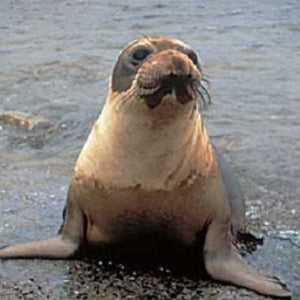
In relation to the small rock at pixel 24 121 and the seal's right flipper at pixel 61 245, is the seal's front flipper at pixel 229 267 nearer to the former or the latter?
the seal's right flipper at pixel 61 245

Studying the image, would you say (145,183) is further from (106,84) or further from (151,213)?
(106,84)

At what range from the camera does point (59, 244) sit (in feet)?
17.4

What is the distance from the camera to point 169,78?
4723 mm

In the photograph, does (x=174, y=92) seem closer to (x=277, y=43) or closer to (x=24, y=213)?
(x=24, y=213)

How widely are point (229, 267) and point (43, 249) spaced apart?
0.85 metres

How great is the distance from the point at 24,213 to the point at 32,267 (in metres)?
0.84

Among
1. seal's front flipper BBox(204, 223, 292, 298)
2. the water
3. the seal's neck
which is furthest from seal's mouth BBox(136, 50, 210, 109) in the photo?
the water

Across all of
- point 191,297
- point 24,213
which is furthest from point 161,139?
point 24,213

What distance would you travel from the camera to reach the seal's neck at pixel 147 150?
5.08 metres

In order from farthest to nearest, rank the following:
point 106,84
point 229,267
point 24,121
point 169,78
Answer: point 106,84
point 24,121
point 229,267
point 169,78

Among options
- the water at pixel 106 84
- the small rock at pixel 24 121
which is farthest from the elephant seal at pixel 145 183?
the small rock at pixel 24 121

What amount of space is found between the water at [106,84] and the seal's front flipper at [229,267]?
0.51 feet

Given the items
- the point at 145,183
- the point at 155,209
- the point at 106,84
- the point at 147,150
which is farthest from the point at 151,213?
the point at 106,84

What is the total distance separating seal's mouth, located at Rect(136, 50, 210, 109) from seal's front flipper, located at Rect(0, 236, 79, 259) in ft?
2.68
